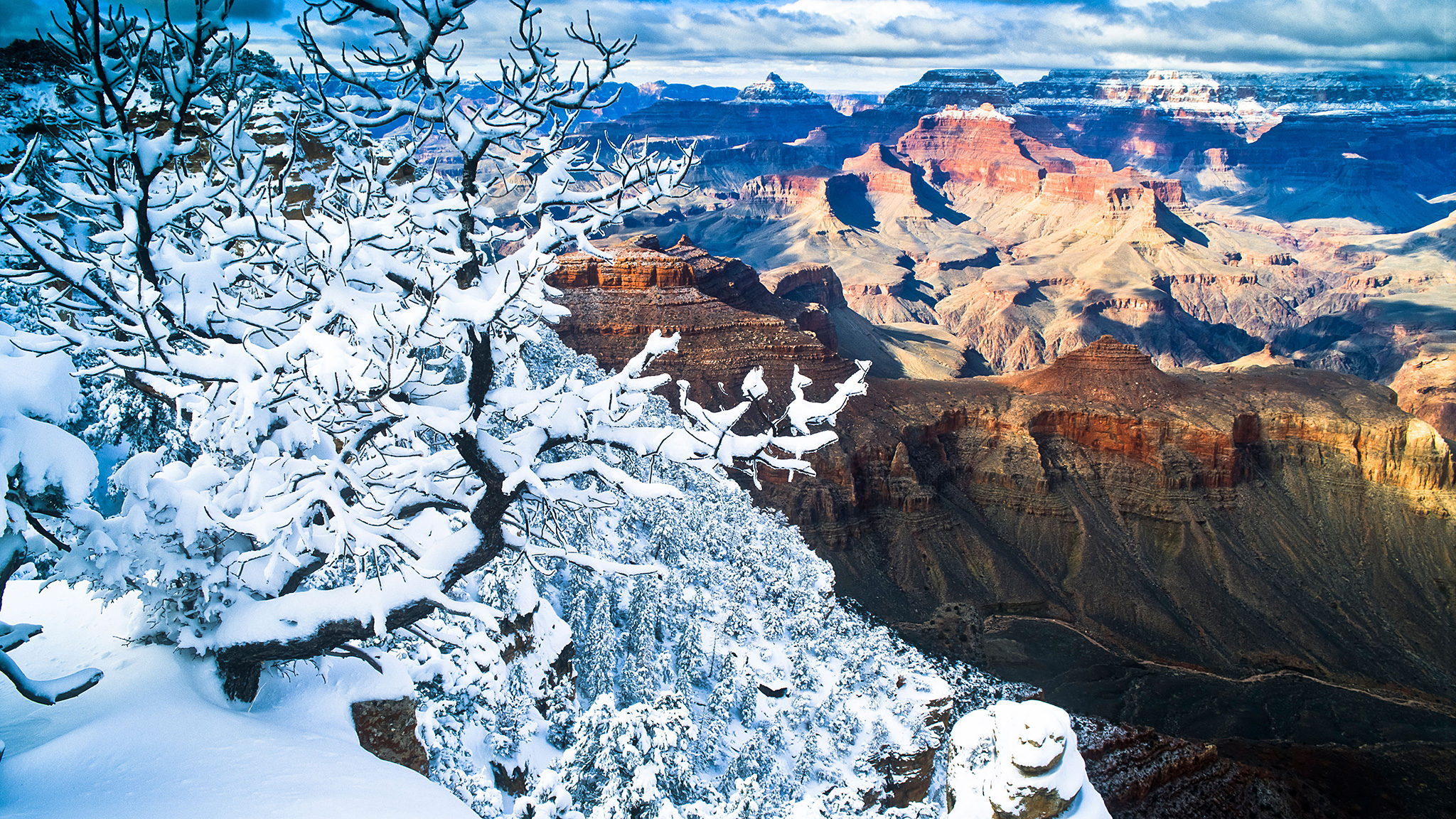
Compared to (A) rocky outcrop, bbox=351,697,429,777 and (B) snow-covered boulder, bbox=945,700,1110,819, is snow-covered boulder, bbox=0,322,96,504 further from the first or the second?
(B) snow-covered boulder, bbox=945,700,1110,819

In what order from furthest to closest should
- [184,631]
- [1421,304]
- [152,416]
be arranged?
[1421,304] → [152,416] → [184,631]

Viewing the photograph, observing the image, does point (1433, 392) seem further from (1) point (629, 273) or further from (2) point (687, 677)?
(2) point (687, 677)

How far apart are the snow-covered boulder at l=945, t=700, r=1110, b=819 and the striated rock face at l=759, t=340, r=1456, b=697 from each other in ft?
97.0

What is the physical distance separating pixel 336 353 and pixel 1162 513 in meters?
45.1

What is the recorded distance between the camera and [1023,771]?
6.80 m

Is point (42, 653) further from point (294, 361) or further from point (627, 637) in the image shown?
point (627, 637)

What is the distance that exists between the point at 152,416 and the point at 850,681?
2048cm

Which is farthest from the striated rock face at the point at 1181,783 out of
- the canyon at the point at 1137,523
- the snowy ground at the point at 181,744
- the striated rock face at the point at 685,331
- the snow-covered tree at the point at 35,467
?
the striated rock face at the point at 685,331

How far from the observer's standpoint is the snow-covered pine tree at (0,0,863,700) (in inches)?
218

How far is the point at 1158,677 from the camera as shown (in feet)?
107

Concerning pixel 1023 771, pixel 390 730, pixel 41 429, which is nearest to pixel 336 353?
pixel 41 429

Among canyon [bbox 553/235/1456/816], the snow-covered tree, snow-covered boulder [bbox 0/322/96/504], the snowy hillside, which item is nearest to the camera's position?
the snow-covered tree

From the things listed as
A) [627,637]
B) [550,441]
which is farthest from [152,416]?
[627,637]

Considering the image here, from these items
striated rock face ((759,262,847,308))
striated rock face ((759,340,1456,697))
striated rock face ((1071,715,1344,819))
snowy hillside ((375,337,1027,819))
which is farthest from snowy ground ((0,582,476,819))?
striated rock face ((759,262,847,308))
